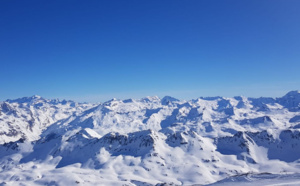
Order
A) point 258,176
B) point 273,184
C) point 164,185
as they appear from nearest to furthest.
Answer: point 273,184, point 258,176, point 164,185

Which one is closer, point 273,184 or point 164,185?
point 273,184

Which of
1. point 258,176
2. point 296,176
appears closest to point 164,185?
point 258,176

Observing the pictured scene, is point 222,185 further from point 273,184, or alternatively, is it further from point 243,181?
point 273,184

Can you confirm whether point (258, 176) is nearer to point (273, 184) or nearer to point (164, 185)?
point (273, 184)

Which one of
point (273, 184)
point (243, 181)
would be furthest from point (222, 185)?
point (273, 184)

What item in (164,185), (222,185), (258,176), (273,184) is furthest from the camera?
(164,185)

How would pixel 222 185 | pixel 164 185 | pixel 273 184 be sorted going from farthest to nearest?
pixel 164 185 → pixel 222 185 → pixel 273 184

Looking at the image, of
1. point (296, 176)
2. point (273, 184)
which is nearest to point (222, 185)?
point (273, 184)

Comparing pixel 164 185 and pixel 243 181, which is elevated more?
pixel 243 181

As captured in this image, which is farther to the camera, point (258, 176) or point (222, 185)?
point (258, 176)
